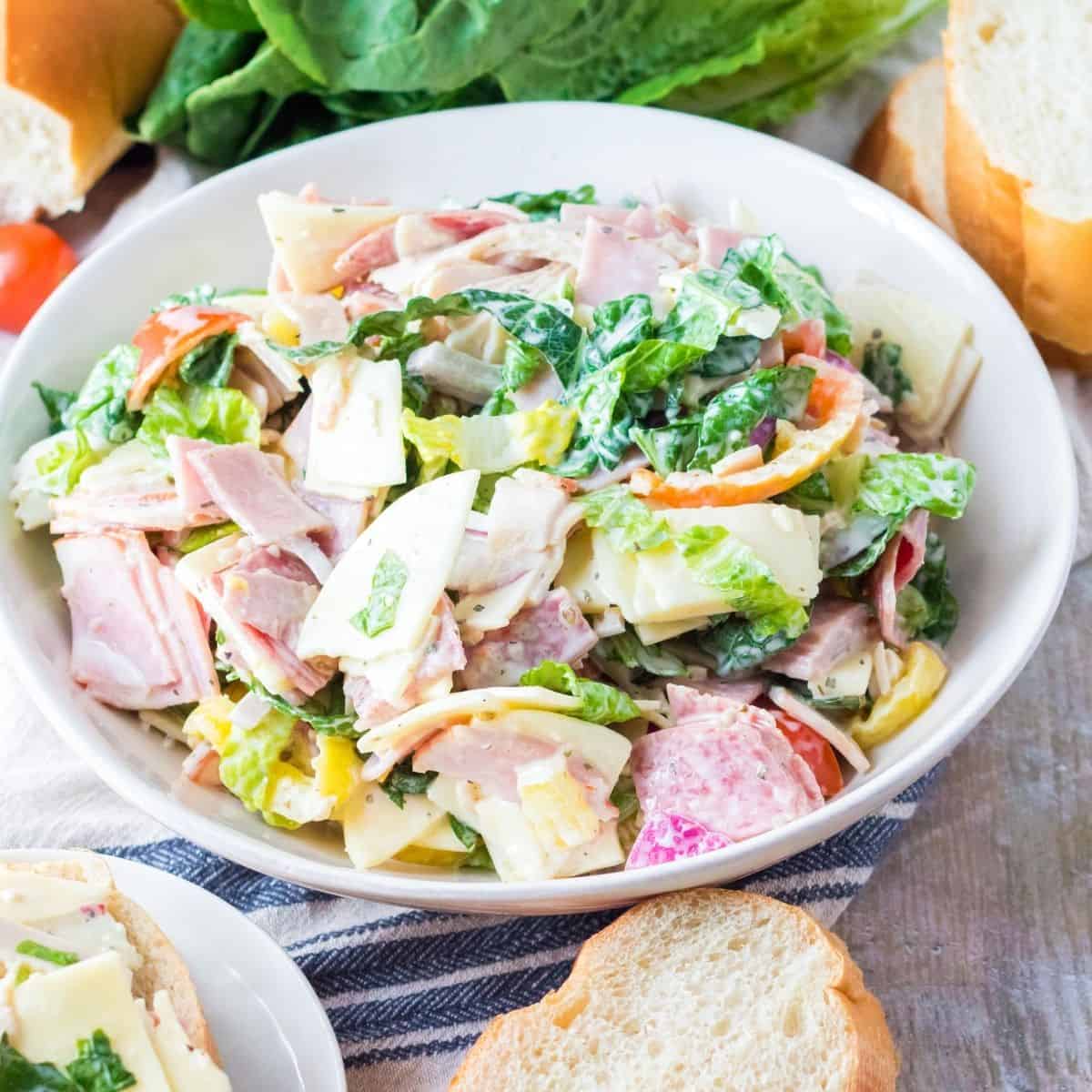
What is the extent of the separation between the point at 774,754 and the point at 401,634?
2.89 feet

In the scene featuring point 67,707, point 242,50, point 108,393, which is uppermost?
point 242,50

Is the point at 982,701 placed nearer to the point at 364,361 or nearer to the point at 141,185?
the point at 364,361

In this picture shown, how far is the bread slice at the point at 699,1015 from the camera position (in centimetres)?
290

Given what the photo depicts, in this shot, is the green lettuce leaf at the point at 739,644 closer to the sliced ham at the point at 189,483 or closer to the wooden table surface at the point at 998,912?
the wooden table surface at the point at 998,912

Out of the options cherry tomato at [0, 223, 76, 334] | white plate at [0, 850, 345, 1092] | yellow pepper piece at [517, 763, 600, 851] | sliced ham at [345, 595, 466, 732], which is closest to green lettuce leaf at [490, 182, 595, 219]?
sliced ham at [345, 595, 466, 732]

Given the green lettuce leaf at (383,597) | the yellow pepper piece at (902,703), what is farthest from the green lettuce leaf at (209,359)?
the yellow pepper piece at (902,703)

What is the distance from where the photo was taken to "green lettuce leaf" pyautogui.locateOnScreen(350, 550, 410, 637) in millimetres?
3033

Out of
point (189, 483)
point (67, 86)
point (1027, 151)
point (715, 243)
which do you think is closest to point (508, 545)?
point (189, 483)

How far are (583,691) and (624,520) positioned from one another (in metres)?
0.42

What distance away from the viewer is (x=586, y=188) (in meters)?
4.25

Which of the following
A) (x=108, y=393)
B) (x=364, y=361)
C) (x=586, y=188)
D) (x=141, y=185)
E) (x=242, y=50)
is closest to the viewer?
(x=364, y=361)

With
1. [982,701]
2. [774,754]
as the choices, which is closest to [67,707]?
[774,754]

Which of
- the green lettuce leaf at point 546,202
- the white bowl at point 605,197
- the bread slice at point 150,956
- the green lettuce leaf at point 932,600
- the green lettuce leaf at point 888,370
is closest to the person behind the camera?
the bread slice at point 150,956

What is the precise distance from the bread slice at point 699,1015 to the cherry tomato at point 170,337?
184cm
